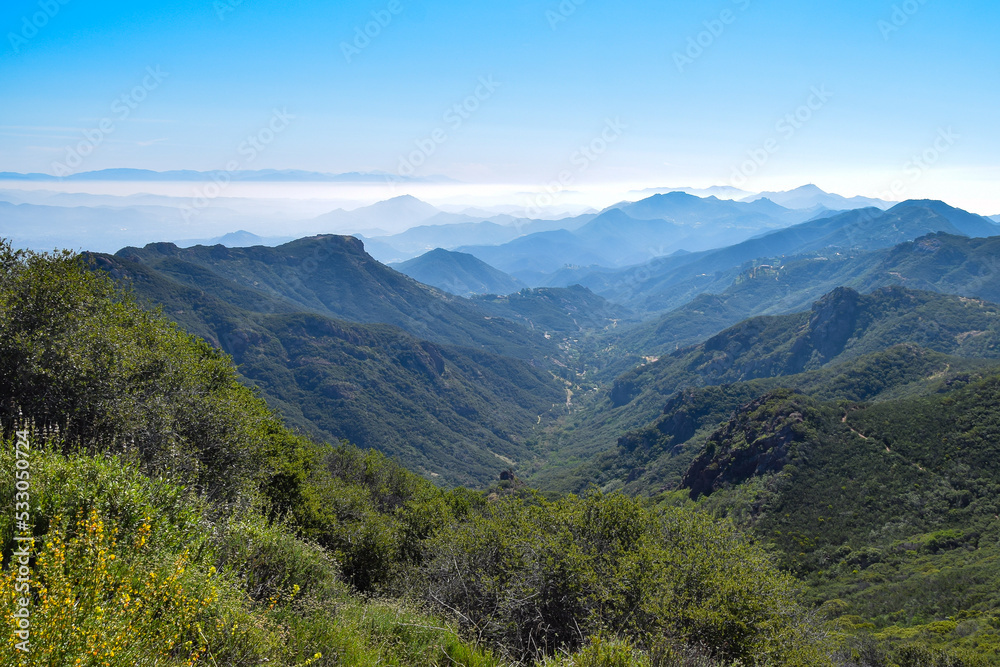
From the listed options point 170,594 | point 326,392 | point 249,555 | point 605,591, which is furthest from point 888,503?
point 326,392

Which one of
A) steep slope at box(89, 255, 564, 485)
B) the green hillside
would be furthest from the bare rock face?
steep slope at box(89, 255, 564, 485)

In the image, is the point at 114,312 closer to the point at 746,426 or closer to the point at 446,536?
the point at 446,536

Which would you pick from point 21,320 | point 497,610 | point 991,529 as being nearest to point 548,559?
point 497,610

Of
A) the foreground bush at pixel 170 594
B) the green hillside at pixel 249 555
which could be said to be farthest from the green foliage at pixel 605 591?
the foreground bush at pixel 170 594

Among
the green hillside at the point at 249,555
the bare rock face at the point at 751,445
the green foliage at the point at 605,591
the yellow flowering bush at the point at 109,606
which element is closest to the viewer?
the yellow flowering bush at the point at 109,606

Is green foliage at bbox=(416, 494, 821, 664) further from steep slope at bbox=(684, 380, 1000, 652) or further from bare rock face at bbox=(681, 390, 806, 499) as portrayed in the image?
bare rock face at bbox=(681, 390, 806, 499)

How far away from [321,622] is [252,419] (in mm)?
17367

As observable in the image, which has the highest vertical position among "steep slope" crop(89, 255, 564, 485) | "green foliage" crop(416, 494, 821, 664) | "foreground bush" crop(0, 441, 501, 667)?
"foreground bush" crop(0, 441, 501, 667)

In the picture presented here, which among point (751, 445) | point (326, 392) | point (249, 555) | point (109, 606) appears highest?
point (109, 606)

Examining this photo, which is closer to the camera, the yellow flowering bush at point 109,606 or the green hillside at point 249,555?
the yellow flowering bush at point 109,606

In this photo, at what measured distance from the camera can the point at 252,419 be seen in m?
23.8

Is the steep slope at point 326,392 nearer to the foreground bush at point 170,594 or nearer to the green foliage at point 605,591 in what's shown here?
the green foliage at point 605,591

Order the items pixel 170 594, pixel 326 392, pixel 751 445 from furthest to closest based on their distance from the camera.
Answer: pixel 326 392, pixel 751 445, pixel 170 594

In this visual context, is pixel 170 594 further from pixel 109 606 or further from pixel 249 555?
pixel 249 555
